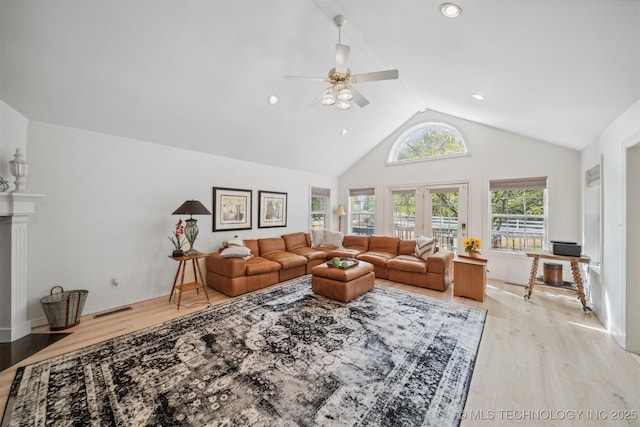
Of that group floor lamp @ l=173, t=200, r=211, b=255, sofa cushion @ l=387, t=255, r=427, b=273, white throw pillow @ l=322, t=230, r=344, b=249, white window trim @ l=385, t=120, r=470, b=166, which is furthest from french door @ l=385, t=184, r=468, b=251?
floor lamp @ l=173, t=200, r=211, b=255

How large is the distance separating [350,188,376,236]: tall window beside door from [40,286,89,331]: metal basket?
18.6 feet

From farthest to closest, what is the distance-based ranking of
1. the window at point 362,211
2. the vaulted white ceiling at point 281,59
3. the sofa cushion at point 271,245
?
1. the window at point 362,211
2. the sofa cushion at point 271,245
3. the vaulted white ceiling at point 281,59

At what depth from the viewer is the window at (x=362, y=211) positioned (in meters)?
6.68

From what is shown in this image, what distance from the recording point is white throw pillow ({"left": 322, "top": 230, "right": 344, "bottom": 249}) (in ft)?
19.0

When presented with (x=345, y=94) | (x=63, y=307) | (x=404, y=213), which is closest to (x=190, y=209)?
(x=63, y=307)

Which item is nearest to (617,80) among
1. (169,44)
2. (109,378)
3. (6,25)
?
(169,44)

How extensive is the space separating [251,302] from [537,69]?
13.9 ft

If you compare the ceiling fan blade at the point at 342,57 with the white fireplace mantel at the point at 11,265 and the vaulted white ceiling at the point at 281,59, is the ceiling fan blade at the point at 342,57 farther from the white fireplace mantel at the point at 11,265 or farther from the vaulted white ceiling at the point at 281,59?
the white fireplace mantel at the point at 11,265

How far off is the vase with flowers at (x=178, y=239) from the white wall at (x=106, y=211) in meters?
0.11

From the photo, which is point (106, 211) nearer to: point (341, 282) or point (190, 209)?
point (190, 209)

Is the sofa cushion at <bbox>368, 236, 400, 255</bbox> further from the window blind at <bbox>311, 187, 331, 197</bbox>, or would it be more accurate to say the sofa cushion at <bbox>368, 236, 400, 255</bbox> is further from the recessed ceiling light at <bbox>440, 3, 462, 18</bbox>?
the recessed ceiling light at <bbox>440, 3, 462, 18</bbox>

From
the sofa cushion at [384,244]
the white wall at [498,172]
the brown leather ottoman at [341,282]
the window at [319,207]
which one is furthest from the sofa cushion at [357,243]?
the brown leather ottoman at [341,282]

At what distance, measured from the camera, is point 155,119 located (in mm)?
3301

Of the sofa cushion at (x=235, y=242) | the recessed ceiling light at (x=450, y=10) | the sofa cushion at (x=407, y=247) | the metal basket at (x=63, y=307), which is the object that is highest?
the recessed ceiling light at (x=450, y=10)
